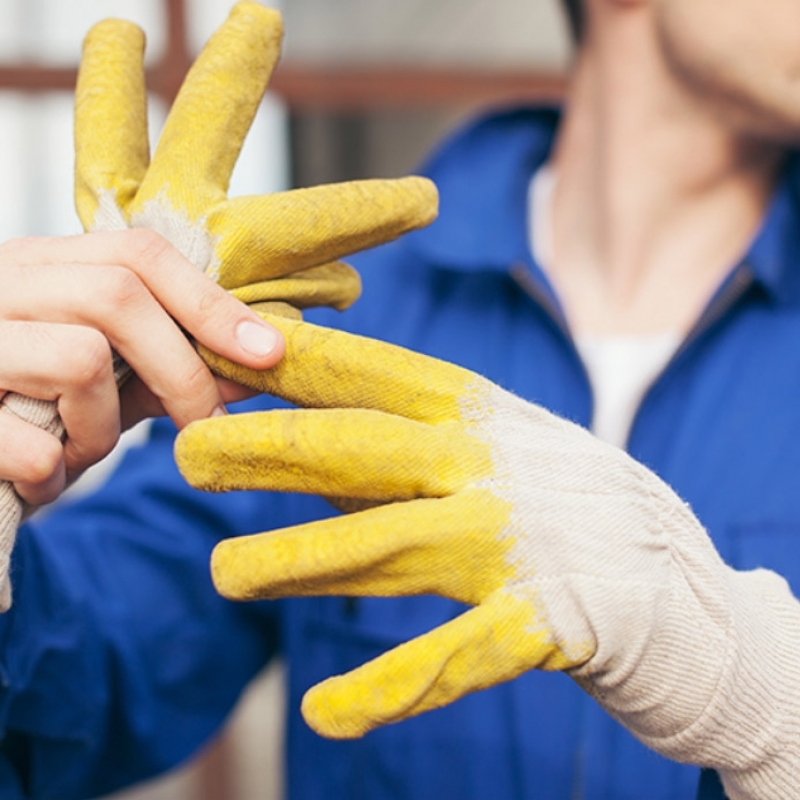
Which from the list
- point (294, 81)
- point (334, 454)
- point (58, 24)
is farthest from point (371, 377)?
point (58, 24)

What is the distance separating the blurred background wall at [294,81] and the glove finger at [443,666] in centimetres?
161

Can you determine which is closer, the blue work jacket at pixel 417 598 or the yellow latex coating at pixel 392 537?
the yellow latex coating at pixel 392 537

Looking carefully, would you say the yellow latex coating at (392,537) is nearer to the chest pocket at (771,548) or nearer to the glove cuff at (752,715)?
the glove cuff at (752,715)

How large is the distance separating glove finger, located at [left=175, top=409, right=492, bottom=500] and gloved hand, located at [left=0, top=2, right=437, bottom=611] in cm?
13

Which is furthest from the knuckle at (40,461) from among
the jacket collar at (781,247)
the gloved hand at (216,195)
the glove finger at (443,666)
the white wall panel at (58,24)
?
the white wall panel at (58,24)

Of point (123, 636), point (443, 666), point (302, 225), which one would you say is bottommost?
point (123, 636)

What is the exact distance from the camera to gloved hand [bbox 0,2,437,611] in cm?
68

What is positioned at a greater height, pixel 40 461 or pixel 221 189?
pixel 221 189

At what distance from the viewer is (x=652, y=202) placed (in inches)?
49.4

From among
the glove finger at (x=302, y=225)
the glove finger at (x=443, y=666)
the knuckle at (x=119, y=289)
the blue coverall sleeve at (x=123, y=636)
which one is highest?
the glove finger at (x=302, y=225)

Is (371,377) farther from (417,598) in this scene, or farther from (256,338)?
(417,598)

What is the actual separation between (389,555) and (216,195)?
31cm

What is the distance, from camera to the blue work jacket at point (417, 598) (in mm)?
988

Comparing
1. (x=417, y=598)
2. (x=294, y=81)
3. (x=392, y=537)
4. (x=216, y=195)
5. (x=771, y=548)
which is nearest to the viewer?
(x=392, y=537)
